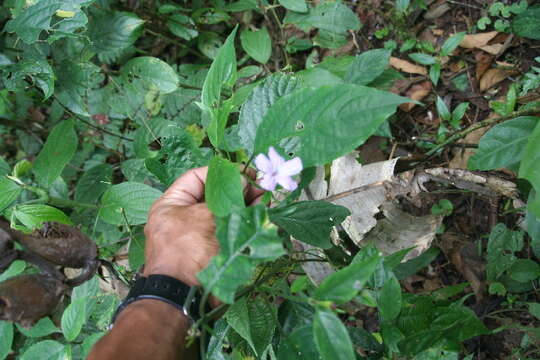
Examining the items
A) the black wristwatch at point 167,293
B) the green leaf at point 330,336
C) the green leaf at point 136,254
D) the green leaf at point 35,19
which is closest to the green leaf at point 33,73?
the green leaf at point 35,19

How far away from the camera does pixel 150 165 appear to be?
1.19 metres

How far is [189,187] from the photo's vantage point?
1.17 metres

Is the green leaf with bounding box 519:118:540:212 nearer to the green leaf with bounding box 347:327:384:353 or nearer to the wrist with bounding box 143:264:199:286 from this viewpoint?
the green leaf with bounding box 347:327:384:353

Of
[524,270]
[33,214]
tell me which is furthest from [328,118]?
[524,270]

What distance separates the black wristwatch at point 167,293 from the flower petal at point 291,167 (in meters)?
0.29

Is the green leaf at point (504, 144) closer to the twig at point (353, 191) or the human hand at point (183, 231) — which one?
the twig at point (353, 191)

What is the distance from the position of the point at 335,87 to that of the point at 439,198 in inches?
47.1

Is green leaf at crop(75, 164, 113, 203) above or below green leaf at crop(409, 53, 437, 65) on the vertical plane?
below

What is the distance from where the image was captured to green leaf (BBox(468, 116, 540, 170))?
4.06 ft

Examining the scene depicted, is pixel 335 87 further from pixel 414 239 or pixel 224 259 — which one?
pixel 414 239

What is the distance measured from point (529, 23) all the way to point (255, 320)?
141 cm

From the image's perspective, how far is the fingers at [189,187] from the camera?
1.16 meters

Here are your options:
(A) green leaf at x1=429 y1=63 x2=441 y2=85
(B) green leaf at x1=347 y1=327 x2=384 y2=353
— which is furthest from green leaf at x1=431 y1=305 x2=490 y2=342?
(A) green leaf at x1=429 y1=63 x2=441 y2=85

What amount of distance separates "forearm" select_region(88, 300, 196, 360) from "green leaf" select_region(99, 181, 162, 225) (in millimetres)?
572
